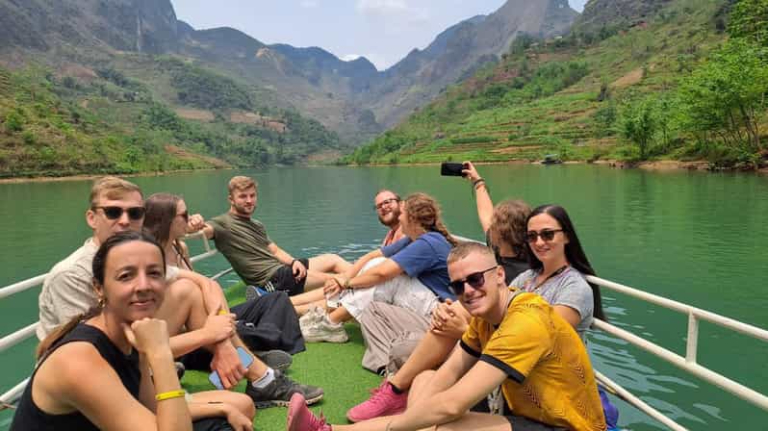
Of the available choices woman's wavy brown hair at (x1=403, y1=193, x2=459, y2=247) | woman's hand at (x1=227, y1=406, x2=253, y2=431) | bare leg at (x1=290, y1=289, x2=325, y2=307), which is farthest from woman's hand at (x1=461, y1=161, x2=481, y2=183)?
woman's hand at (x1=227, y1=406, x2=253, y2=431)

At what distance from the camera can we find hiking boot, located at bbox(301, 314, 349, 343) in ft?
14.0

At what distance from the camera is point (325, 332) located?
4270mm

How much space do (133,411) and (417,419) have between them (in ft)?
3.97

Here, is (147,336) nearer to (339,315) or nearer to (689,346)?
(689,346)

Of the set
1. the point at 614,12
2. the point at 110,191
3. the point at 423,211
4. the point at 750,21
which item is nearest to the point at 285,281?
the point at 423,211

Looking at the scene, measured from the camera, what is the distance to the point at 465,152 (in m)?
80.9

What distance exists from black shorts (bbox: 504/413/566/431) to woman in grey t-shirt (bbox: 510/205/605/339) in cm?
69

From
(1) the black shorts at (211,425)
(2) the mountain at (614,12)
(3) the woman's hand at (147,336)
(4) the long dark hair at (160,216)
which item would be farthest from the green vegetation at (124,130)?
(2) the mountain at (614,12)

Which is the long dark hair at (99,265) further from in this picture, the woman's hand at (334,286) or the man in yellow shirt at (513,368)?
the woman's hand at (334,286)

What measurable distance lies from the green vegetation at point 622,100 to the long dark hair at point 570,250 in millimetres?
36723

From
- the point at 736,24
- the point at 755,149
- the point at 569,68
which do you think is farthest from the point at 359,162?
the point at 755,149

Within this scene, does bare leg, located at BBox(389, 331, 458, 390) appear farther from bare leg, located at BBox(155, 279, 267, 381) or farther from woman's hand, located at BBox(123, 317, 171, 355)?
woman's hand, located at BBox(123, 317, 171, 355)

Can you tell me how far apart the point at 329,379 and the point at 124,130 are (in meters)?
105

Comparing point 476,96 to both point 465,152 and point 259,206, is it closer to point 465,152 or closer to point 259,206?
point 465,152
